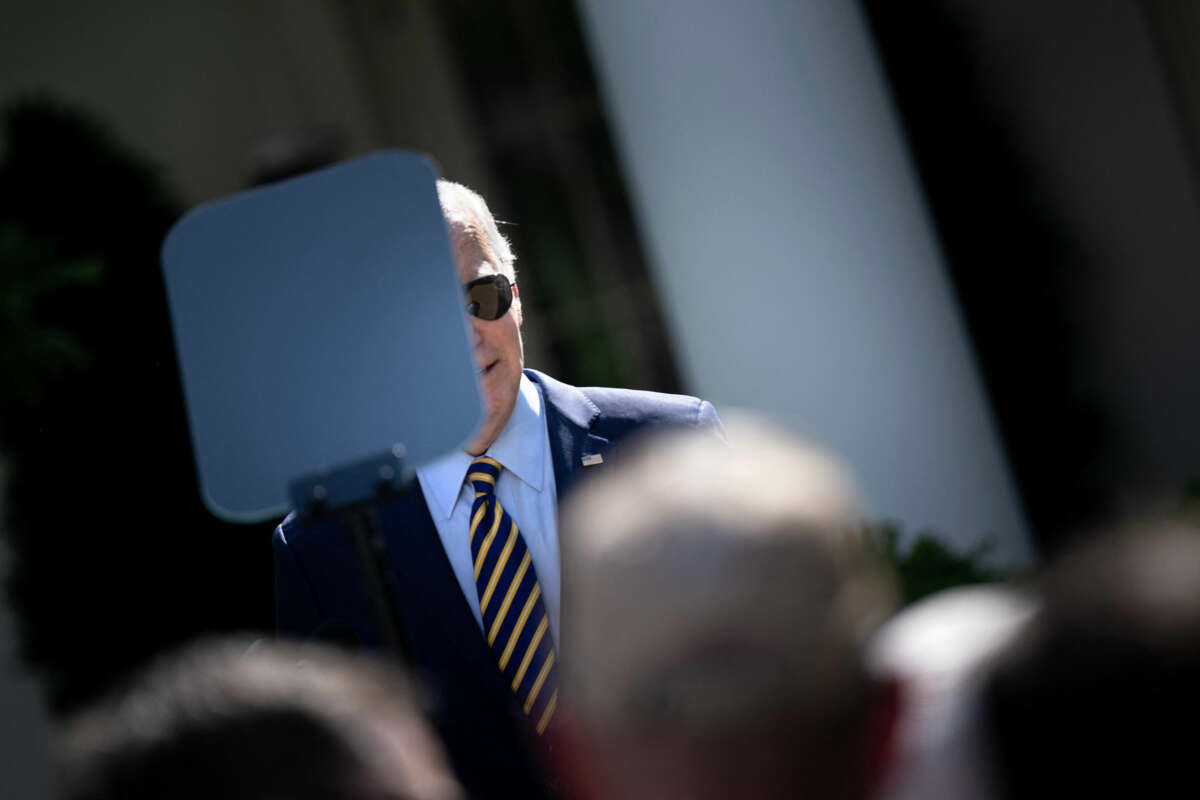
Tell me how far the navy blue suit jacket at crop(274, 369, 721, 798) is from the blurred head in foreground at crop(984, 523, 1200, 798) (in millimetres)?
941

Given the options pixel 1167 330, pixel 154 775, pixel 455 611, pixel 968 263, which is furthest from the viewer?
pixel 968 263

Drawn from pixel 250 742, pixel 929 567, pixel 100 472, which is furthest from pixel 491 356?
pixel 100 472

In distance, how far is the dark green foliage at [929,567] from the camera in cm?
348

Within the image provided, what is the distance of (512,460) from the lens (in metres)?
1.63

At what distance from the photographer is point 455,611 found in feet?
5.06

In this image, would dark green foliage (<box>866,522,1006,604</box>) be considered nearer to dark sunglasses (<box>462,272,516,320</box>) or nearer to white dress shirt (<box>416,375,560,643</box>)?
white dress shirt (<box>416,375,560,643</box>)

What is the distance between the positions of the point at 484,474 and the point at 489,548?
114 millimetres

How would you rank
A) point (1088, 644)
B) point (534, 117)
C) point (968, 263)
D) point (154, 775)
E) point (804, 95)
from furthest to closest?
point (534, 117) → point (968, 263) → point (804, 95) → point (154, 775) → point (1088, 644)

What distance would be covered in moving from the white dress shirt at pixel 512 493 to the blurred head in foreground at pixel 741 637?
101 cm

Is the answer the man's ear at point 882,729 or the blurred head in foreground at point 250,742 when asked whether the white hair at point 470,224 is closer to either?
the blurred head in foreground at point 250,742

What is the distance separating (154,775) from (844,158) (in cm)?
396

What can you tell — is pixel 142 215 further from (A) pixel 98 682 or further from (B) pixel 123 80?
(A) pixel 98 682

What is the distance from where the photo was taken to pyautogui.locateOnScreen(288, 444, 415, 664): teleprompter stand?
1.09m

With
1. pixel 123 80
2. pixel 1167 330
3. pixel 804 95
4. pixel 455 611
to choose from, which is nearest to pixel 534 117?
pixel 804 95
